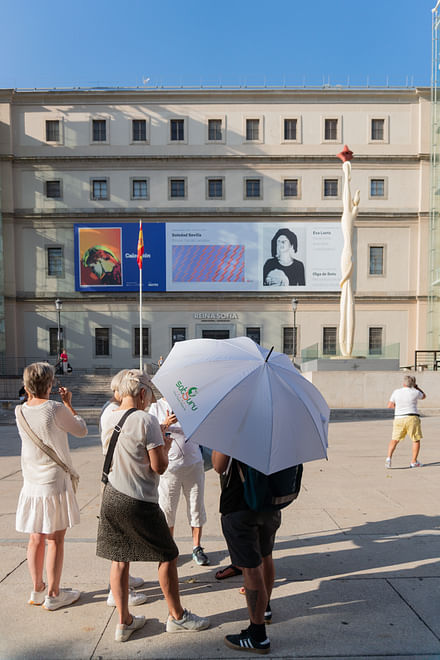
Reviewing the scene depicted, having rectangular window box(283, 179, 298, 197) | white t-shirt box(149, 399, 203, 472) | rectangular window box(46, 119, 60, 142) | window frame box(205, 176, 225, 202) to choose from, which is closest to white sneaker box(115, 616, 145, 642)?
white t-shirt box(149, 399, 203, 472)

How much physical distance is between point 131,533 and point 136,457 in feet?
1.59

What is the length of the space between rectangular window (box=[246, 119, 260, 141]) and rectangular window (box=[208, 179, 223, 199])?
357 cm

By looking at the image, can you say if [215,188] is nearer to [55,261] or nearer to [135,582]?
[55,261]

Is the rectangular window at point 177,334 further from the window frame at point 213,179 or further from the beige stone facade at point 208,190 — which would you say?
the window frame at point 213,179

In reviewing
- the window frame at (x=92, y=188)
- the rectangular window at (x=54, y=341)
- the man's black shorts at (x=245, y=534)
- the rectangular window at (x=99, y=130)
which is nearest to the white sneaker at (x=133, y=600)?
the man's black shorts at (x=245, y=534)

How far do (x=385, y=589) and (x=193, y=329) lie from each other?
28.1 meters

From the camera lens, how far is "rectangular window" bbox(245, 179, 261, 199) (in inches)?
1254

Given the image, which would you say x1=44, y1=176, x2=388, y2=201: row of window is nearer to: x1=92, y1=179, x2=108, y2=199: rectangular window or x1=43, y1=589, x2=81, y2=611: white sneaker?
x1=92, y1=179, x2=108, y2=199: rectangular window

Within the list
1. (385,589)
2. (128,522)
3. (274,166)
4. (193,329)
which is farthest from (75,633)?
(274,166)

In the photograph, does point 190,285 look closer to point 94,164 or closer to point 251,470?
point 94,164

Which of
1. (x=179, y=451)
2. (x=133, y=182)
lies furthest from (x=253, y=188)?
(x=179, y=451)

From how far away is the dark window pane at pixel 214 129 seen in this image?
31.9m

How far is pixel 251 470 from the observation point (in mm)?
2900

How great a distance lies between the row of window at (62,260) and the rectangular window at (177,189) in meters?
8.34
